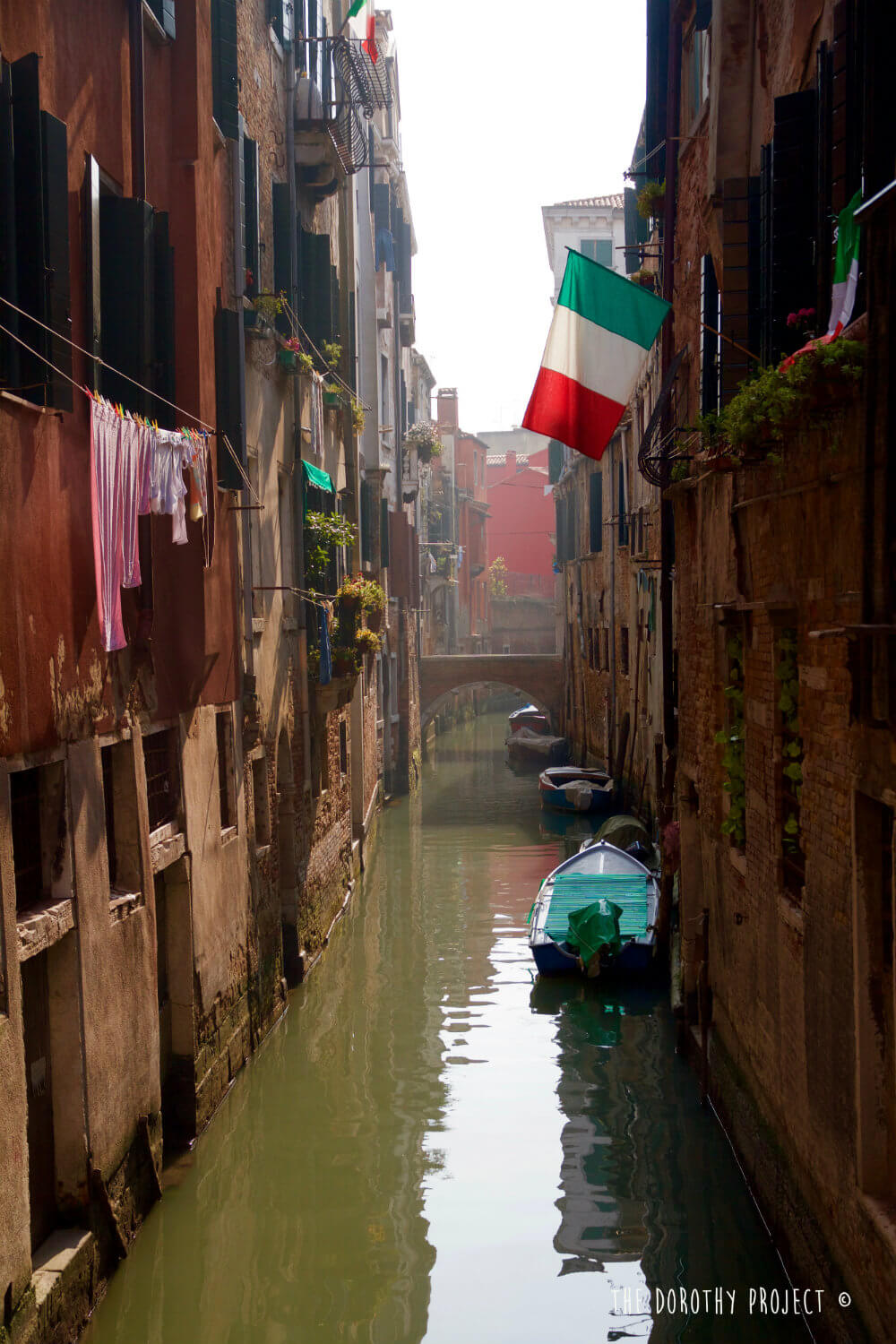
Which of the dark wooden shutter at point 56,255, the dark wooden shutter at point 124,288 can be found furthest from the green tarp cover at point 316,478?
the dark wooden shutter at point 56,255

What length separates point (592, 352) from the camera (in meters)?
9.95

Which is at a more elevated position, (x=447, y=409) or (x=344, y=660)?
(x=447, y=409)

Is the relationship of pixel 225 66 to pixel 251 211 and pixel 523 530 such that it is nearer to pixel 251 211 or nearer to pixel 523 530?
pixel 251 211

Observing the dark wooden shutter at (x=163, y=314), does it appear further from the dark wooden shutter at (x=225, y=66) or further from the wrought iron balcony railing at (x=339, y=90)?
the wrought iron balcony railing at (x=339, y=90)

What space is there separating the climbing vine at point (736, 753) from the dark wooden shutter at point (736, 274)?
1680 millimetres

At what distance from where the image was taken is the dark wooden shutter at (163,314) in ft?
26.3

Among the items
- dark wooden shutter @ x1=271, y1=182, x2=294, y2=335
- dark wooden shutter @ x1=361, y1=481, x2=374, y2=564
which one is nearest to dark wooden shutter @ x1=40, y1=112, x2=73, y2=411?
dark wooden shutter @ x1=271, y1=182, x2=294, y2=335

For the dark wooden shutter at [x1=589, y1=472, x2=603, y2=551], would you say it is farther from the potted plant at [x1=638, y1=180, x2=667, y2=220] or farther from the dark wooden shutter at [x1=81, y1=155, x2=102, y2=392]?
the dark wooden shutter at [x1=81, y1=155, x2=102, y2=392]

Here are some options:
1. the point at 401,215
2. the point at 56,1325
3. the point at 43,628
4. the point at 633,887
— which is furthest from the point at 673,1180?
the point at 401,215

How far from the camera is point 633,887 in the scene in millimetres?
14820

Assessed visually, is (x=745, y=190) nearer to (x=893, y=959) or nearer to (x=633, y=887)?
(x=893, y=959)

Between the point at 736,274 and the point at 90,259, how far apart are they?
4.05 m

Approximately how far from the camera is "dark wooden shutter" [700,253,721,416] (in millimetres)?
9094

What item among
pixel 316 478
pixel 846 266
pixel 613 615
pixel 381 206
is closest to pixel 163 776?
pixel 846 266
